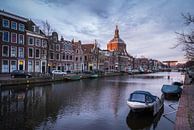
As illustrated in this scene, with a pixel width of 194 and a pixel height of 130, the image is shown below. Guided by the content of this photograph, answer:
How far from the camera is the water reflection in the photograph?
53.8ft

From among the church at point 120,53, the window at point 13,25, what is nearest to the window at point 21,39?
the window at point 13,25

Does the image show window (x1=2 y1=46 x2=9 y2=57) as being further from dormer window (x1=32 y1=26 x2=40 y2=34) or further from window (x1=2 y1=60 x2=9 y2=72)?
dormer window (x1=32 y1=26 x2=40 y2=34)

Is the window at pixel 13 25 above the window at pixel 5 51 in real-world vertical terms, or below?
above

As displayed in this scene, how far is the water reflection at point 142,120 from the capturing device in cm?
1641

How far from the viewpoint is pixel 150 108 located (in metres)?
18.6

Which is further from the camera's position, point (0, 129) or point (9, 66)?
point (9, 66)

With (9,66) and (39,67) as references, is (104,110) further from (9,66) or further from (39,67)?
(39,67)

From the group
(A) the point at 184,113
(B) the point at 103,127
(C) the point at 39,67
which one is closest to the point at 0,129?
(B) the point at 103,127

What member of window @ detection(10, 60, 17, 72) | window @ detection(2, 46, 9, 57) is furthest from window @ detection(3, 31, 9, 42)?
window @ detection(10, 60, 17, 72)

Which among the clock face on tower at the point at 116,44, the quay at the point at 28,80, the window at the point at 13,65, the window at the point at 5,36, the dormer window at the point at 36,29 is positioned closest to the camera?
the quay at the point at 28,80

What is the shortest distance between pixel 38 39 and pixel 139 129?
5114cm

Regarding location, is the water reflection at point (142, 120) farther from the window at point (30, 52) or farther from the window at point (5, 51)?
the window at point (30, 52)

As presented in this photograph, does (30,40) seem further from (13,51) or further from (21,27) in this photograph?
(13,51)

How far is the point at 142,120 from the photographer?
58.4ft
